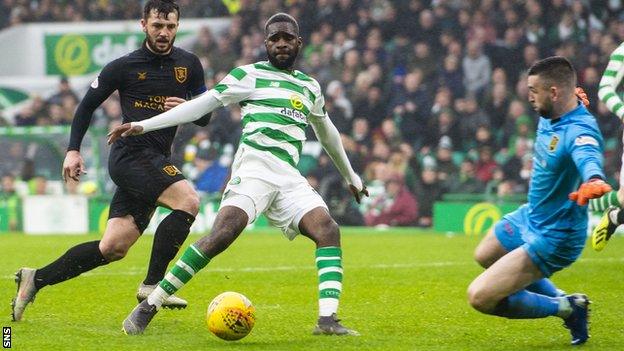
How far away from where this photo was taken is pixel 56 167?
2272 centimetres

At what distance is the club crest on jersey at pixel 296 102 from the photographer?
7.82 meters

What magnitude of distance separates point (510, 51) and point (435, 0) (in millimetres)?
2719

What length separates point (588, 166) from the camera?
6395mm

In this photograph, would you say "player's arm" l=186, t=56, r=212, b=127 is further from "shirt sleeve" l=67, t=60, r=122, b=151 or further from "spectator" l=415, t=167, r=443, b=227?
"spectator" l=415, t=167, r=443, b=227

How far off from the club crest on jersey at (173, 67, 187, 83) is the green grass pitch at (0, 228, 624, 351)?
1748 mm

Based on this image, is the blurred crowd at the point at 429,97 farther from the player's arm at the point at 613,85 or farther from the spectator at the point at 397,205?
the player's arm at the point at 613,85

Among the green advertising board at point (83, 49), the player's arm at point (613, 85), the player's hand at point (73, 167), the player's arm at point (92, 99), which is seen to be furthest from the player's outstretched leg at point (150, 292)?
the green advertising board at point (83, 49)

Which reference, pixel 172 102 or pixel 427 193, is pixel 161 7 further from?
pixel 427 193

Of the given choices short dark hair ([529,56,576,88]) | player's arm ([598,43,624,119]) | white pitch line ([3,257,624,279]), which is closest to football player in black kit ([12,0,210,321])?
short dark hair ([529,56,576,88])

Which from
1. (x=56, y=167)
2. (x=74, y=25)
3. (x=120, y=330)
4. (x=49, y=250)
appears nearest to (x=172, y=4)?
(x=120, y=330)

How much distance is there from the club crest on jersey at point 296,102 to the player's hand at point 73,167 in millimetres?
1526

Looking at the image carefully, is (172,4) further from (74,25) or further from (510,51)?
(74,25)

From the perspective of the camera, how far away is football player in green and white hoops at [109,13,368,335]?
7559 mm

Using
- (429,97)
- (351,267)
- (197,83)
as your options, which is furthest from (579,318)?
(429,97)
